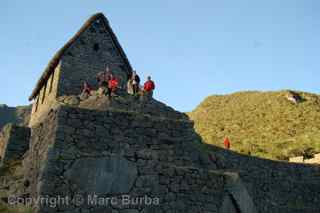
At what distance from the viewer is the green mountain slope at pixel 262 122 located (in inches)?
1593

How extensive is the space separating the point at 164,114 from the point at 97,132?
8.66 meters

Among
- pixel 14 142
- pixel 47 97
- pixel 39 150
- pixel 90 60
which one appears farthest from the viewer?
pixel 47 97

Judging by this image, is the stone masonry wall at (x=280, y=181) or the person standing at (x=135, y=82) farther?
the stone masonry wall at (x=280, y=181)

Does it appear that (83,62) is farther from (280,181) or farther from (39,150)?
(39,150)

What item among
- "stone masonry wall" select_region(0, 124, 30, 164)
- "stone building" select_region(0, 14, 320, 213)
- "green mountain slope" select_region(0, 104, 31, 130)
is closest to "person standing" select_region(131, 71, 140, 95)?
"stone masonry wall" select_region(0, 124, 30, 164)

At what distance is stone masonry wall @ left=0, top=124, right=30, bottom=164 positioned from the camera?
15.0m

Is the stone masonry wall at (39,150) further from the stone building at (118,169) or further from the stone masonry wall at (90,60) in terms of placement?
the stone masonry wall at (90,60)

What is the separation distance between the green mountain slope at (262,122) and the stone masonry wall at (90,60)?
1799cm

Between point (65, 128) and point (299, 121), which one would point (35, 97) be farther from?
point (299, 121)

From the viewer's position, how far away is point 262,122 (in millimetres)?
54438

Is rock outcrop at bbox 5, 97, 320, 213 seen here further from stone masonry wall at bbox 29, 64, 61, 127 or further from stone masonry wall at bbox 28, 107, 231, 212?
stone masonry wall at bbox 29, 64, 61, 127

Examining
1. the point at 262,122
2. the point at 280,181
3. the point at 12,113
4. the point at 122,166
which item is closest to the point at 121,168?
the point at 122,166

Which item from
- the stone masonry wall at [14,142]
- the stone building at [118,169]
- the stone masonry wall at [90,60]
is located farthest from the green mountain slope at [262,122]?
the stone building at [118,169]

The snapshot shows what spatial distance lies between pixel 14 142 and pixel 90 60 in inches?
344
